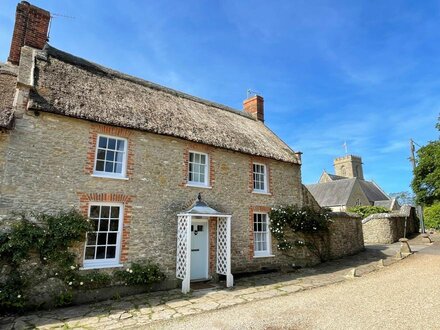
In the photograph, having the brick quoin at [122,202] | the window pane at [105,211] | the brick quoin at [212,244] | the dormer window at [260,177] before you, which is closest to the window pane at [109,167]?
the brick quoin at [122,202]

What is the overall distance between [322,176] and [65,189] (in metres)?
51.1

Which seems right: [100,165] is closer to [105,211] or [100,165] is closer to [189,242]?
[105,211]

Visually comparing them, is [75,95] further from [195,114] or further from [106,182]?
[195,114]

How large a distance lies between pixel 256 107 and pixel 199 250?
10589 mm

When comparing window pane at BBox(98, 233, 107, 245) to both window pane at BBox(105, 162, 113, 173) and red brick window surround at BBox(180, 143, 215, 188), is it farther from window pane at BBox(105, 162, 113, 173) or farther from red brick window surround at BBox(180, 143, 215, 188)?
red brick window surround at BBox(180, 143, 215, 188)

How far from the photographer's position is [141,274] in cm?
921

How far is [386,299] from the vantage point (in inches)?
314

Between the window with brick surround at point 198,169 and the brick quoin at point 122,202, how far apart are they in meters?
2.71

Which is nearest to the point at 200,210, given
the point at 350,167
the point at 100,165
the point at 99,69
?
the point at 100,165

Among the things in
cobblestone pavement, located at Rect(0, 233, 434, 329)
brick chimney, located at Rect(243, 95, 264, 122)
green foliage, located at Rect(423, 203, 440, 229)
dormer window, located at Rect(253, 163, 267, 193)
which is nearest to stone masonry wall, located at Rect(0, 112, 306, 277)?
dormer window, located at Rect(253, 163, 267, 193)

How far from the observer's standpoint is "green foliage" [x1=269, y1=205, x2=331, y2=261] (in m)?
13.5

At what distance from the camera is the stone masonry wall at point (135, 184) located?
8.15m

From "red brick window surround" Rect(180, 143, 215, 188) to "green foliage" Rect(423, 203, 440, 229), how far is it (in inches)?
988

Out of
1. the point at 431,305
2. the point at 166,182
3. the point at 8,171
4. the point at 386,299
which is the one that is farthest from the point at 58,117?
the point at 431,305
